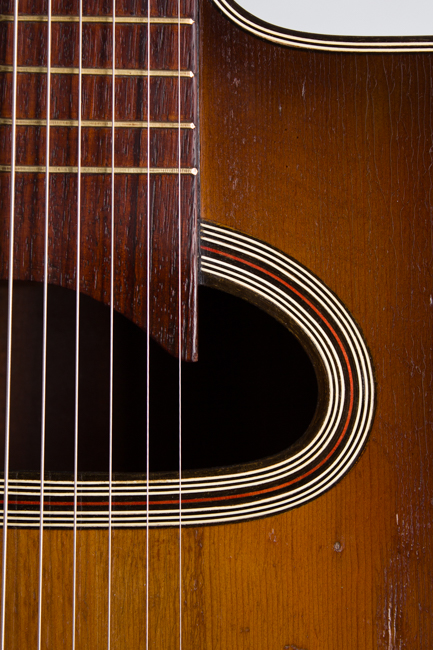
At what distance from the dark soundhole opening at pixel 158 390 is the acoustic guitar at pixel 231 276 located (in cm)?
9

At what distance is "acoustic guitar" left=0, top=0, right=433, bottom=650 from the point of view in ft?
1.60

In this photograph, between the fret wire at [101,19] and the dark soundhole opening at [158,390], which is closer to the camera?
the fret wire at [101,19]

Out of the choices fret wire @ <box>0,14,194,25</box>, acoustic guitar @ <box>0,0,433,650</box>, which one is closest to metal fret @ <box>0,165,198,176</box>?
acoustic guitar @ <box>0,0,433,650</box>

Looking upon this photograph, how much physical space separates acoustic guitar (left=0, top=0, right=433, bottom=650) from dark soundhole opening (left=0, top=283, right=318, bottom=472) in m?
0.09

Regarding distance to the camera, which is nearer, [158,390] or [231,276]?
[231,276]

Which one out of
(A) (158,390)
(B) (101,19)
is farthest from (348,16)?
(A) (158,390)

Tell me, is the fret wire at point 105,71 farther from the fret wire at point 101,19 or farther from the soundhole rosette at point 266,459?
the soundhole rosette at point 266,459

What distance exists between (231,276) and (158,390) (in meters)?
0.21

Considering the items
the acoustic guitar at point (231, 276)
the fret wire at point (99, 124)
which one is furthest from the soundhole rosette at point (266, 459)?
the fret wire at point (99, 124)

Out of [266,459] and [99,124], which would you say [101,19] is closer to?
[99,124]

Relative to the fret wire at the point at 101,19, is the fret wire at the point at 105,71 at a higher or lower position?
lower

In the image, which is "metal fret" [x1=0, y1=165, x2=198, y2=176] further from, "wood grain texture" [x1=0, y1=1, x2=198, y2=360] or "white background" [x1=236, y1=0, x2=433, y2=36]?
"white background" [x1=236, y1=0, x2=433, y2=36]

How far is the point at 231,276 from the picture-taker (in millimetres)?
522

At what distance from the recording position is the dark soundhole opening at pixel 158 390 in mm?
607
